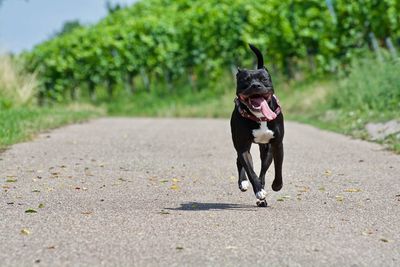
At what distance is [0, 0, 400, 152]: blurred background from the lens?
19953 mm

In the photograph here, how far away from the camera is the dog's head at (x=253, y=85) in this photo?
23.9 feet

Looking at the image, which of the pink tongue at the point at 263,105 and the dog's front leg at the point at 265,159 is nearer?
the pink tongue at the point at 263,105

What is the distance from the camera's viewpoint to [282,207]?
7.97m

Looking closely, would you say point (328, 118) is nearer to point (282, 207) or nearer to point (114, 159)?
point (114, 159)

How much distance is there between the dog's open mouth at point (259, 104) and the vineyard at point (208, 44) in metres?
20.7

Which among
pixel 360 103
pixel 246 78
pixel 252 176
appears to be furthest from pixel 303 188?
pixel 360 103

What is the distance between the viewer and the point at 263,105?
7438 mm

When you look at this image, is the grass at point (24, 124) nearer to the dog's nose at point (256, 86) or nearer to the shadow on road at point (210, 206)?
the shadow on road at point (210, 206)

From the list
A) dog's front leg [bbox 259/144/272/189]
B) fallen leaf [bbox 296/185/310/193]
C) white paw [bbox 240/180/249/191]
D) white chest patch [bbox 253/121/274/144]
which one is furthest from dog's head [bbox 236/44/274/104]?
fallen leaf [bbox 296/185/310/193]

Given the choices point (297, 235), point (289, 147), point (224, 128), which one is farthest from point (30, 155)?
point (224, 128)

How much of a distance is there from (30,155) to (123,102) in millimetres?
29986

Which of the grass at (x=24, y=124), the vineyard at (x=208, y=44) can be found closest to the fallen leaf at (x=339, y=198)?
the grass at (x=24, y=124)

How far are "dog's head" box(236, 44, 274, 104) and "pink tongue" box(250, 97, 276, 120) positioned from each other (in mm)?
16

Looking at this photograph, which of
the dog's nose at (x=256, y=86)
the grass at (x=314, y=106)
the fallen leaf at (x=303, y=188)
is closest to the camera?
the dog's nose at (x=256, y=86)
